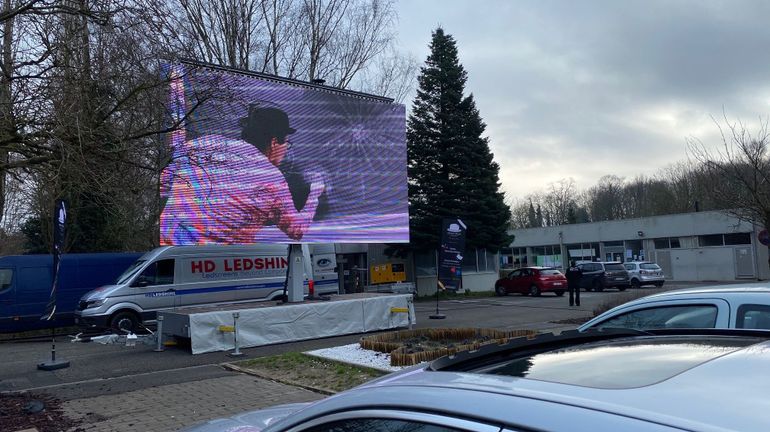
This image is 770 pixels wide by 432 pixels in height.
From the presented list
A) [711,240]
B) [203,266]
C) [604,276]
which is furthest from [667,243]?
[203,266]

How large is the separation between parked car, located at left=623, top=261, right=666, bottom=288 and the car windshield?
36671 millimetres

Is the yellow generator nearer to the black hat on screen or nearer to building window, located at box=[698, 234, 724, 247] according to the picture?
the black hat on screen

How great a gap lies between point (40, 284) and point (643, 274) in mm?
31522

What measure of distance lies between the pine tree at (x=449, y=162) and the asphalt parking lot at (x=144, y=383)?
17.2 metres

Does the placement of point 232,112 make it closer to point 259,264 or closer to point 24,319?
point 259,264

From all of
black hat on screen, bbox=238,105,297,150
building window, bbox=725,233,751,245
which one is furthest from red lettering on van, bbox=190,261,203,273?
building window, bbox=725,233,751,245

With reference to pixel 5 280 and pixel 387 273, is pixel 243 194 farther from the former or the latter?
pixel 387 273

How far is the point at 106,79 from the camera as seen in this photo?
8758 mm

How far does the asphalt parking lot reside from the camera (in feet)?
25.1

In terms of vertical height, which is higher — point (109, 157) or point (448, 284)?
point (109, 157)

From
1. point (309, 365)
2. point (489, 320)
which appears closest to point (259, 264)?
point (489, 320)

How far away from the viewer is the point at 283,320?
1475 centimetres

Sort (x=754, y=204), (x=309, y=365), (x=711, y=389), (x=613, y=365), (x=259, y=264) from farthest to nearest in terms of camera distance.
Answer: (x=259, y=264), (x=754, y=204), (x=309, y=365), (x=613, y=365), (x=711, y=389)

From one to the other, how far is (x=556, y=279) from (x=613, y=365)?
101 feet
